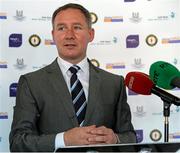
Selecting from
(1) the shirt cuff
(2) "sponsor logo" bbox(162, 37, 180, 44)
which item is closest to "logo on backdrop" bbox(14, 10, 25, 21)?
(2) "sponsor logo" bbox(162, 37, 180, 44)

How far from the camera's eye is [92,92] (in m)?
2.03

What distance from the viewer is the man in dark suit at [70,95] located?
6.17ft

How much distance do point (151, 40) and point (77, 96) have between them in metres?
0.92

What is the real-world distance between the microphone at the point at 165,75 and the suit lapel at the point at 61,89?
0.43 metres

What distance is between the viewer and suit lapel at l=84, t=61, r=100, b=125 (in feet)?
6.44

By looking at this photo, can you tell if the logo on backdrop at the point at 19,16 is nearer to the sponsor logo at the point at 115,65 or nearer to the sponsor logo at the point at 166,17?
the sponsor logo at the point at 115,65

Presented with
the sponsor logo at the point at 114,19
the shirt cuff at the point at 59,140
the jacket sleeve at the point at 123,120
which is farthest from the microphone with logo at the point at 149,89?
the sponsor logo at the point at 114,19

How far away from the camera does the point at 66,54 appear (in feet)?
6.66

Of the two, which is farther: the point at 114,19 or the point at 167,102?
the point at 114,19

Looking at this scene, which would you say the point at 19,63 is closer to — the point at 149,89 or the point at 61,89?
the point at 61,89

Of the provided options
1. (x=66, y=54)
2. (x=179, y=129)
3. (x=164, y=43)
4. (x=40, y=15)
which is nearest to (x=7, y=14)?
(x=40, y=15)

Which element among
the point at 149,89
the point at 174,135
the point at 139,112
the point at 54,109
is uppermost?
the point at 149,89

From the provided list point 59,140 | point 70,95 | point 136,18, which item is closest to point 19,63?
point 70,95

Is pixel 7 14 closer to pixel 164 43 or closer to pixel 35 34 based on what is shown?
pixel 35 34
